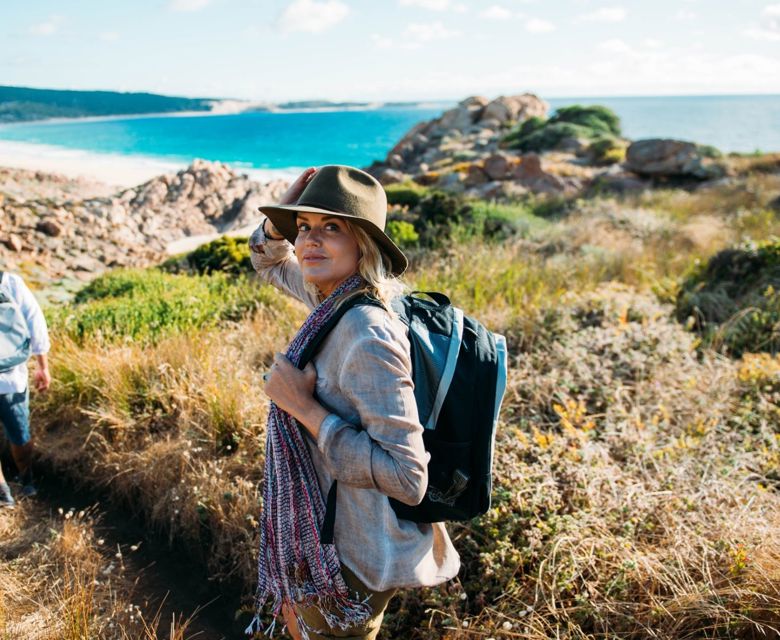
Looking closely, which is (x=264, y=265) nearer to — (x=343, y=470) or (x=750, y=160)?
(x=343, y=470)

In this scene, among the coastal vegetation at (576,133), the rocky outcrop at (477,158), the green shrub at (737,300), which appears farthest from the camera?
the coastal vegetation at (576,133)

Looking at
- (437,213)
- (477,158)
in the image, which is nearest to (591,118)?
(477,158)

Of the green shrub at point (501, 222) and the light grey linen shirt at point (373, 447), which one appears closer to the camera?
the light grey linen shirt at point (373, 447)

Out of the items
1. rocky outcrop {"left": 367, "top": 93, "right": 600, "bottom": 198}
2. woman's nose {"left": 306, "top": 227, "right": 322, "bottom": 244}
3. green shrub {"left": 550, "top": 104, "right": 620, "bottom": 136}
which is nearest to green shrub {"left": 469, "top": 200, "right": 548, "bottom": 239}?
rocky outcrop {"left": 367, "top": 93, "right": 600, "bottom": 198}

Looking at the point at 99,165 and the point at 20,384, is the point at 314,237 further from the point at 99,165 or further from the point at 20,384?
the point at 99,165

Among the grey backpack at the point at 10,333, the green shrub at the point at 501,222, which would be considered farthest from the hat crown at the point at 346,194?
the green shrub at the point at 501,222

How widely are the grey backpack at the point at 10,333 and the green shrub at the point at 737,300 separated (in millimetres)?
5730

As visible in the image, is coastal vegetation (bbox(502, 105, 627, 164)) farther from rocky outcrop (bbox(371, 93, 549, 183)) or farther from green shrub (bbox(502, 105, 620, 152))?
rocky outcrop (bbox(371, 93, 549, 183))

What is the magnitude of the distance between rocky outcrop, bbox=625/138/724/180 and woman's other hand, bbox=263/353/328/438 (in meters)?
19.3

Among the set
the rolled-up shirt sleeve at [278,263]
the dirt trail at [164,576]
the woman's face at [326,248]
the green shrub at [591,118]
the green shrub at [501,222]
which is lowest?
the dirt trail at [164,576]

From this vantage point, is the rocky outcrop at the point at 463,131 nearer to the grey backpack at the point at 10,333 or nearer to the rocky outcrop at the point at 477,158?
the rocky outcrop at the point at 477,158

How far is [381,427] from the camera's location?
1.52m

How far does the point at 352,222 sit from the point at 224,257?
31.8 feet

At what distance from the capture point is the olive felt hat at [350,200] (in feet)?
5.53
